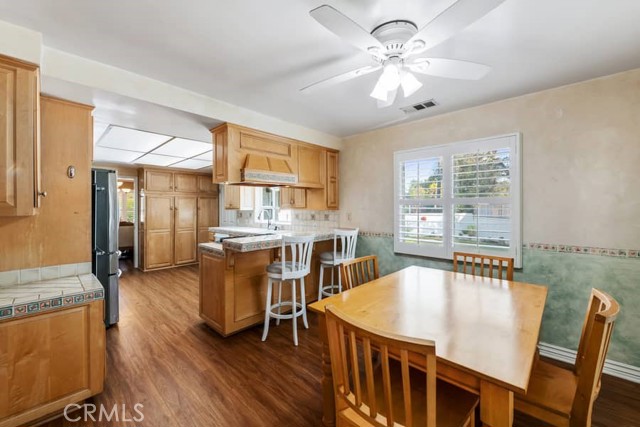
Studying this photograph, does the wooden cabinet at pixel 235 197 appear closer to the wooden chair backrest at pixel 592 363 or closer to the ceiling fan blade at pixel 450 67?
the ceiling fan blade at pixel 450 67

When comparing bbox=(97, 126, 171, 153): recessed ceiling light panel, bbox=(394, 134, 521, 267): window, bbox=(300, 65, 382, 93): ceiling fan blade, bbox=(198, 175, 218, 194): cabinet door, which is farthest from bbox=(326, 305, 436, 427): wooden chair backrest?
bbox=(198, 175, 218, 194): cabinet door

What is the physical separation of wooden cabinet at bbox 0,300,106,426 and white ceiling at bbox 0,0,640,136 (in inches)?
69.8

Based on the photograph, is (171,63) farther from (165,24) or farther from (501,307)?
(501,307)

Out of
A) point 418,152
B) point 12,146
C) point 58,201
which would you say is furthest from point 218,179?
point 418,152

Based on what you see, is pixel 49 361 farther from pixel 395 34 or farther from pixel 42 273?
pixel 395 34

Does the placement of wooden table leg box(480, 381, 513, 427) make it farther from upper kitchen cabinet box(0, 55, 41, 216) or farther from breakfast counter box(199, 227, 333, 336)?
upper kitchen cabinet box(0, 55, 41, 216)

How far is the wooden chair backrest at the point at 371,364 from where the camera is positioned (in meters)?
0.84

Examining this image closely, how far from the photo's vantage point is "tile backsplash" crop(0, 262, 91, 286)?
1950 millimetres

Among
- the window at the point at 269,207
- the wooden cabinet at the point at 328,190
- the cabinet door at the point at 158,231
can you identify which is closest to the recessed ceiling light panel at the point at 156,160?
the cabinet door at the point at 158,231

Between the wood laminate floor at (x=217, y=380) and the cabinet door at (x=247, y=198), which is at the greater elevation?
the cabinet door at (x=247, y=198)

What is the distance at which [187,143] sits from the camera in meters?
3.84

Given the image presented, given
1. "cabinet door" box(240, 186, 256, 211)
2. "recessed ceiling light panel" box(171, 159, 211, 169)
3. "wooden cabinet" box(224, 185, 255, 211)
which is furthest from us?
"cabinet door" box(240, 186, 256, 211)

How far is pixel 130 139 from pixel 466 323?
4.37 metres

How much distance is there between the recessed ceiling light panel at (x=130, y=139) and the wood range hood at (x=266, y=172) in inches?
53.4
